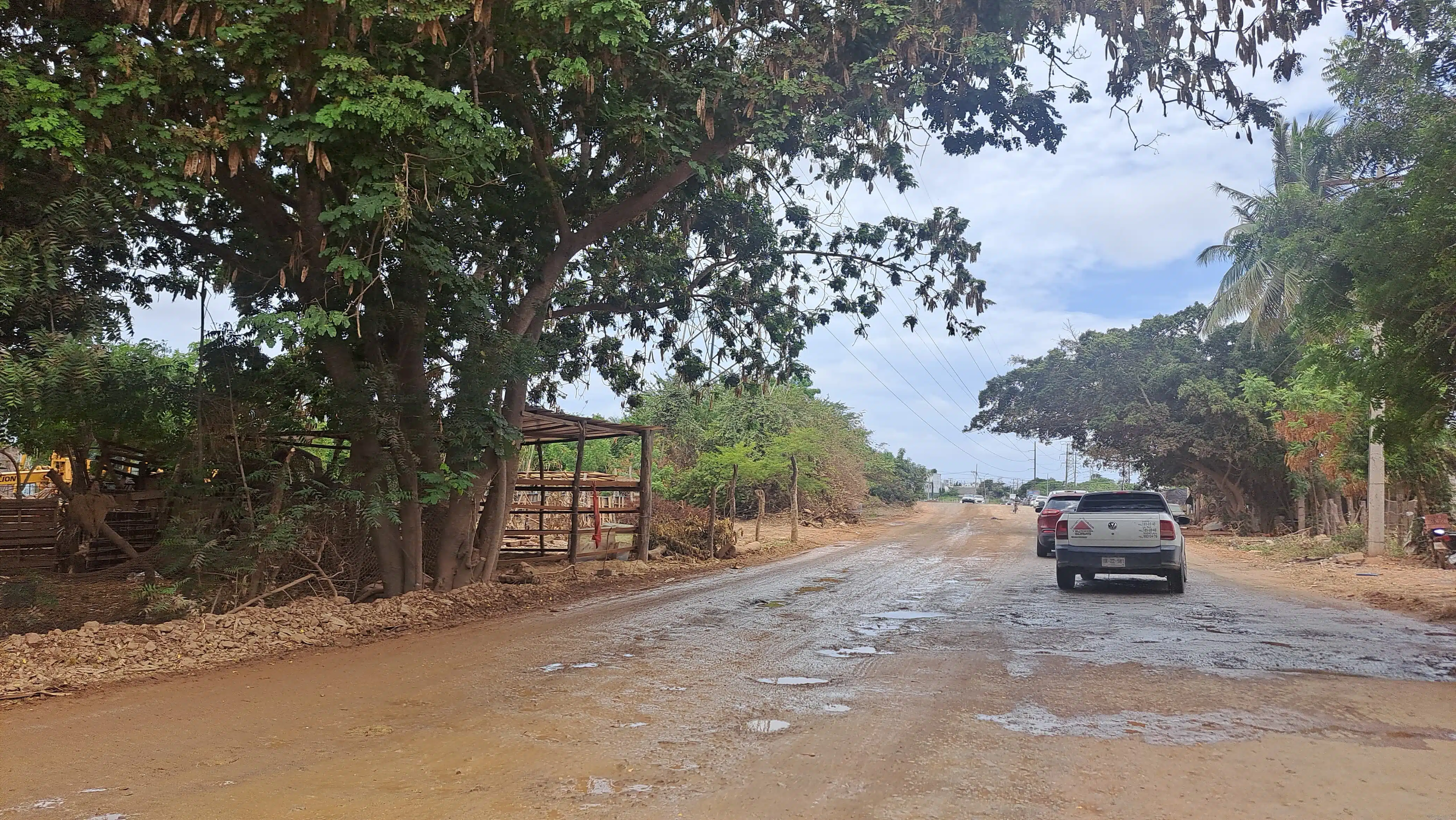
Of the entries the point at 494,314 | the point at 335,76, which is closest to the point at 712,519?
the point at 494,314

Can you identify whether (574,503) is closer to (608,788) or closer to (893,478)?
(608,788)

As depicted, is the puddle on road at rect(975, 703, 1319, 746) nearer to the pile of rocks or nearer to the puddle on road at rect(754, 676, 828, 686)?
the puddle on road at rect(754, 676, 828, 686)

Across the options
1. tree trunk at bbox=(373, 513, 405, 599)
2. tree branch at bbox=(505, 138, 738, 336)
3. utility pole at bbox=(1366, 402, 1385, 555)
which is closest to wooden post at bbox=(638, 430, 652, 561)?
tree branch at bbox=(505, 138, 738, 336)

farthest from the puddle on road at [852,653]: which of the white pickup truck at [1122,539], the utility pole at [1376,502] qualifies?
the utility pole at [1376,502]

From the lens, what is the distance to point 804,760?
18.0ft

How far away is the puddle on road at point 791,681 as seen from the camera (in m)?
7.70

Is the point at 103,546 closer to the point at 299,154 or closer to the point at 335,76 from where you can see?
the point at 299,154

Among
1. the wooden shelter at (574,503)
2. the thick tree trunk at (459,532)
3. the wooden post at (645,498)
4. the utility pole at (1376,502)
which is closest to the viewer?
the thick tree trunk at (459,532)

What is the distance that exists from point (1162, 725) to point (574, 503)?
12.9 metres

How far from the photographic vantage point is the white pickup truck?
14.6 metres

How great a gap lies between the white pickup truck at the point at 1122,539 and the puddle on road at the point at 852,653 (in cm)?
697

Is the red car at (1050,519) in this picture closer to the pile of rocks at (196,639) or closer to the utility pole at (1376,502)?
the utility pole at (1376,502)

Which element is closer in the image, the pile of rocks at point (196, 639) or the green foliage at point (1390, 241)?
the pile of rocks at point (196, 639)

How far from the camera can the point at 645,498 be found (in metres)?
20.0
